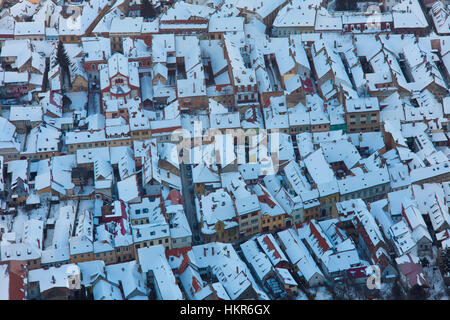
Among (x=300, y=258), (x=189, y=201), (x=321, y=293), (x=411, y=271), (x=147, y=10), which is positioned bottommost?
(x=321, y=293)

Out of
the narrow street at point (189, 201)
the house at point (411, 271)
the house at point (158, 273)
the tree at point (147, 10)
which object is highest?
the tree at point (147, 10)

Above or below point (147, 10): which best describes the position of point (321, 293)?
below

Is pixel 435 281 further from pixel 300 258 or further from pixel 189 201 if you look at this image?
pixel 189 201

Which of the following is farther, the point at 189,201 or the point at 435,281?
the point at 189,201

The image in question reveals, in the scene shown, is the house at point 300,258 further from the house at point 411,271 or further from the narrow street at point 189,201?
the narrow street at point 189,201

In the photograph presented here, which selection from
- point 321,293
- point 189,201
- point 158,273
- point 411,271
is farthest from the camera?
point 189,201

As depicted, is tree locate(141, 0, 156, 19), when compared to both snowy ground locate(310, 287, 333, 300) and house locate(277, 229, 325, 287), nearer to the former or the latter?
house locate(277, 229, 325, 287)

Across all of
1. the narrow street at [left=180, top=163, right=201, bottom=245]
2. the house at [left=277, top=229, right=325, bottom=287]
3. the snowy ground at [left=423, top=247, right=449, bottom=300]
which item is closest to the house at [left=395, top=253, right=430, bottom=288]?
the snowy ground at [left=423, top=247, right=449, bottom=300]

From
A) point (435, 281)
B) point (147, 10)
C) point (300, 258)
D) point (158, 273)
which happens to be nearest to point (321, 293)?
point (300, 258)

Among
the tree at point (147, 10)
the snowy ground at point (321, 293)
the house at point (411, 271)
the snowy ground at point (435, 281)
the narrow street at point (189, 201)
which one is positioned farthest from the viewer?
the tree at point (147, 10)

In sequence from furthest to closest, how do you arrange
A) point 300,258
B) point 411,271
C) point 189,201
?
point 189,201
point 300,258
point 411,271

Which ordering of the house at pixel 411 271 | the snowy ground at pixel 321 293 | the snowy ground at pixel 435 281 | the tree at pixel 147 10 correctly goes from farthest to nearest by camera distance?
1. the tree at pixel 147 10
2. the snowy ground at pixel 321 293
3. the snowy ground at pixel 435 281
4. the house at pixel 411 271

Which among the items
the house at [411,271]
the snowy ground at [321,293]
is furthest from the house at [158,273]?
the house at [411,271]
